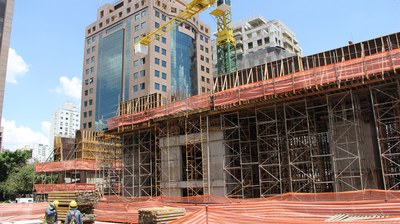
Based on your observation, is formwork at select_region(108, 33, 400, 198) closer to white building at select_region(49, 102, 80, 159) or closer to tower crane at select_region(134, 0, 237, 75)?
tower crane at select_region(134, 0, 237, 75)

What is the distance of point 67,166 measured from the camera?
4131 cm

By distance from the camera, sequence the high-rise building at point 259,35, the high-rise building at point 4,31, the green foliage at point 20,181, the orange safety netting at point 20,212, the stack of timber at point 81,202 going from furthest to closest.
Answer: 1. the high-rise building at point 259,35
2. the high-rise building at point 4,31
3. the green foliage at point 20,181
4. the orange safety netting at point 20,212
5. the stack of timber at point 81,202

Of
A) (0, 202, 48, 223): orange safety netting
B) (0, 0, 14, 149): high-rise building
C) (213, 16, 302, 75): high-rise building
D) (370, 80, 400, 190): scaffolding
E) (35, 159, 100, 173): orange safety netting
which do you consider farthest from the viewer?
(213, 16, 302, 75): high-rise building

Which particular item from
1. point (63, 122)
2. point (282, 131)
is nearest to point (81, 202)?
point (282, 131)

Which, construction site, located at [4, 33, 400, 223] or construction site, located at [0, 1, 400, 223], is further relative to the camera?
construction site, located at [4, 33, 400, 223]

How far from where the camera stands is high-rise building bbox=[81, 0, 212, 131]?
65500 millimetres

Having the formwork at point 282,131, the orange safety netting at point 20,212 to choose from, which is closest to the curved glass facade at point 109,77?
the formwork at point 282,131

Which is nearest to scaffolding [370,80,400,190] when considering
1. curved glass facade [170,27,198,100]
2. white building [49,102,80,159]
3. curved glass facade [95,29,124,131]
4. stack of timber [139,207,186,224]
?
stack of timber [139,207,186,224]

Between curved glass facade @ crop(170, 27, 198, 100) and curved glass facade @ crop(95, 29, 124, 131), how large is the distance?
10.4m

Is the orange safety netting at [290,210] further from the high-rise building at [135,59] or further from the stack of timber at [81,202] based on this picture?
the high-rise building at [135,59]

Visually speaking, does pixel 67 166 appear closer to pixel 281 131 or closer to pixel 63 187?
pixel 63 187

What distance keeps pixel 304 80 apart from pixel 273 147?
5404 millimetres

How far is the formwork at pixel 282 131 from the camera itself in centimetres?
2000

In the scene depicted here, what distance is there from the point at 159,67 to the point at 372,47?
155ft
